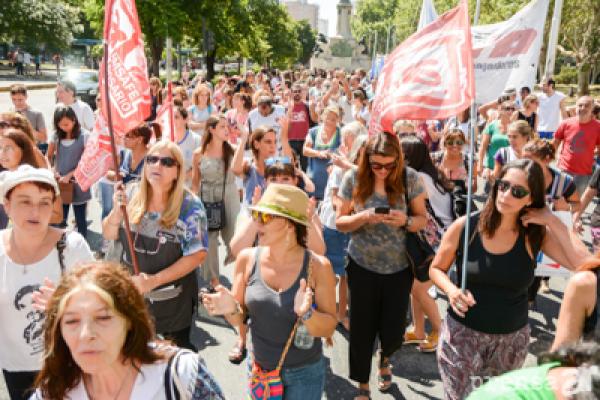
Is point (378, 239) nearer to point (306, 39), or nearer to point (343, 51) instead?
point (306, 39)

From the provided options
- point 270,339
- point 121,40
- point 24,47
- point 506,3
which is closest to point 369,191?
point 270,339

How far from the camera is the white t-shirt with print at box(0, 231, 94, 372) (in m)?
2.64

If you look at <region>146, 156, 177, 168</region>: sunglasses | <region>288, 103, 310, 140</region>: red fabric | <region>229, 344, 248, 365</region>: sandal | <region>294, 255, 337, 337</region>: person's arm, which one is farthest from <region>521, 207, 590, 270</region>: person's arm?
<region>288, 103, 310, 140</region>: red fabric

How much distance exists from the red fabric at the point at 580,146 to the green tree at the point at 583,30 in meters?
24.7

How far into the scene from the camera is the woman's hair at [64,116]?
568cm

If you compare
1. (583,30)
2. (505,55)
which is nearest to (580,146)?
(505,55)

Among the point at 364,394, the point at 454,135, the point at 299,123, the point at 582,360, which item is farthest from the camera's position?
the point at 299,123

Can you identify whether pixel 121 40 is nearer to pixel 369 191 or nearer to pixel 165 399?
pixel 369 191

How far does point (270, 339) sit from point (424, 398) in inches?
70.9

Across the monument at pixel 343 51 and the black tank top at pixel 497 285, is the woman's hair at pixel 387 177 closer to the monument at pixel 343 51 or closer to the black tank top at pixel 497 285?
the black tank top at pixel 497 285

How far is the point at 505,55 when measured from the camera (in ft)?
13.9

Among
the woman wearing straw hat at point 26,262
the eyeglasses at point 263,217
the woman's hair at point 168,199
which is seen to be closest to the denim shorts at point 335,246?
the woman's hair at point 168,199

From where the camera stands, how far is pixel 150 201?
335 centimetres

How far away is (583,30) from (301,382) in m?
35.5
